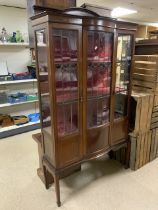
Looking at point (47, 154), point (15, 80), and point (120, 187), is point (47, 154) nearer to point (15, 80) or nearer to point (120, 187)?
point (120, 187)

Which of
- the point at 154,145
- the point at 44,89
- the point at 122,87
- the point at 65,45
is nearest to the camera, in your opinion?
the point at 65,45

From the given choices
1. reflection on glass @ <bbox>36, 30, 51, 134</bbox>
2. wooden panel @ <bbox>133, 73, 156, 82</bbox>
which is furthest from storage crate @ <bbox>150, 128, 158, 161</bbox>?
reflection on glass @ <bbox>36, 30, 51, 134</bbox>

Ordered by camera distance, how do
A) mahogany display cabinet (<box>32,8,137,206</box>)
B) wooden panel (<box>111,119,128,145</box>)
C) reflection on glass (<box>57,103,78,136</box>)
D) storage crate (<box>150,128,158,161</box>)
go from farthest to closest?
storage crate (<box>150,128,158,161</box>) → wooden panel (<box>111,119,128,145</box>) → reflection on glass (<box>57,103,78,136</box>) → mahogany display cabinet (<box>32,8,137,206</box>)

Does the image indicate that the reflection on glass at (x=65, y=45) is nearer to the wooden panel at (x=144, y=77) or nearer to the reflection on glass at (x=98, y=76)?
the reflection on glass at (x=98, y=76)

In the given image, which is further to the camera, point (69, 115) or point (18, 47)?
point (18, 47)

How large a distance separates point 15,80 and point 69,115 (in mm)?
2109

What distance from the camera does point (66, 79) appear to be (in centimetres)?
168

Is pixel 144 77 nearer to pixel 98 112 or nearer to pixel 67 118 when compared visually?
pixel 98 112

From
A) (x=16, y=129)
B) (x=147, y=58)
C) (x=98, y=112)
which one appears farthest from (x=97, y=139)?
(x=16, y=129)

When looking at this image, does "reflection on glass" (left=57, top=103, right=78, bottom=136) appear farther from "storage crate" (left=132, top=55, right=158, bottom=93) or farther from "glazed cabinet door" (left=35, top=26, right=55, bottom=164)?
"storage crate" (left=132, top=55, right=158, bottom=93)

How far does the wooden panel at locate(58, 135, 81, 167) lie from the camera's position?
67.9 inches

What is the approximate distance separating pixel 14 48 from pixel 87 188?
2.98 metres

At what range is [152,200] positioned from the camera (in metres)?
1.93

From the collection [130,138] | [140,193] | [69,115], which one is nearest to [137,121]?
[130,138]
